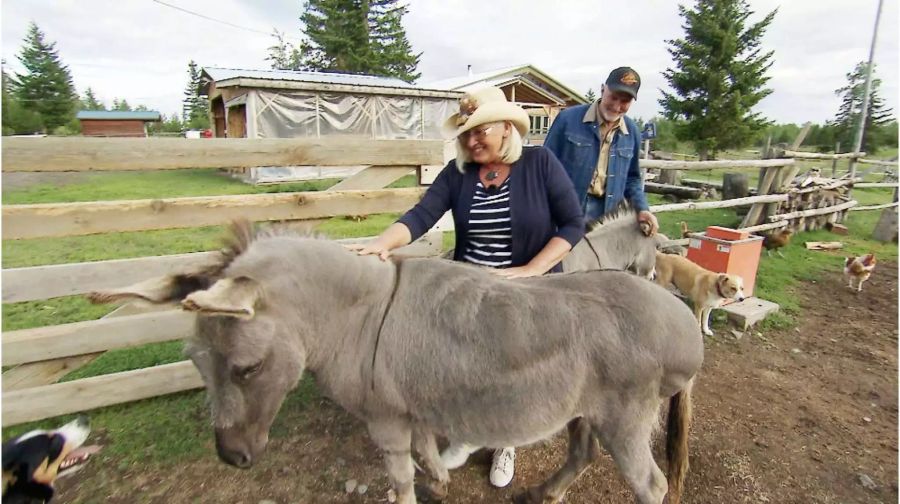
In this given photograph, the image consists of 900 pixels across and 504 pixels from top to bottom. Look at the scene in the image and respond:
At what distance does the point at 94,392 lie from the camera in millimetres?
3461

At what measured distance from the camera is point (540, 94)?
2462 cm

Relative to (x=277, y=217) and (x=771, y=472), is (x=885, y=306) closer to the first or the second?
(x=771, y=472)

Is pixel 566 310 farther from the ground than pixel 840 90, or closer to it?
closer to it

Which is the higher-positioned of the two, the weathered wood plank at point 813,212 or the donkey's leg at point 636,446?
the weathered wood plank at point 813,212

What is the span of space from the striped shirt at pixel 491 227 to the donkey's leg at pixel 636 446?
3.28 feet

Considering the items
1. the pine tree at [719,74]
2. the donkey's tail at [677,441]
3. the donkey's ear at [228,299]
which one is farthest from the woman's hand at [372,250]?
the pine tree at [719,74]

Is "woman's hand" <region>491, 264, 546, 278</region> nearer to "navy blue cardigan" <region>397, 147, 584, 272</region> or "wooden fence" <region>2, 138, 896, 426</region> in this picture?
"navy blue cardigan" <region>397, 147, 584, 272</region>

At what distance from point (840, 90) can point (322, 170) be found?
46.4 metres

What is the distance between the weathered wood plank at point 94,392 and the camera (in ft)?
10.6

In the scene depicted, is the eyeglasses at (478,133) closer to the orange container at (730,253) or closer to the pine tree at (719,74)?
the orange container at (730,253)

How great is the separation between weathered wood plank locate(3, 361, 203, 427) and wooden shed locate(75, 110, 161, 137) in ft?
151

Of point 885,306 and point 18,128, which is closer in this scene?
point 885,306

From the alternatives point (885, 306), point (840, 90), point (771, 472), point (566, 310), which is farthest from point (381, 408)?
point (840, 90)

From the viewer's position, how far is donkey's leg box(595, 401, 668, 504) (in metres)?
2.03
